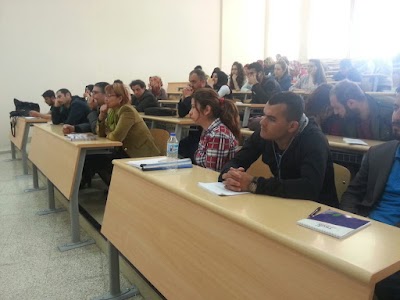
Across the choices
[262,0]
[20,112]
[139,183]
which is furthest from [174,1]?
[139,183]

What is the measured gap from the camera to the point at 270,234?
967 millimetres

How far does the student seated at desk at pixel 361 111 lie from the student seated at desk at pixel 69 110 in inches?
107

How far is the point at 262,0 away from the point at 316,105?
298 inches

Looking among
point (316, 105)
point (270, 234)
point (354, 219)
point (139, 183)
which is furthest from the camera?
point (316, 105)

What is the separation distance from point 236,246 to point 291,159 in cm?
74

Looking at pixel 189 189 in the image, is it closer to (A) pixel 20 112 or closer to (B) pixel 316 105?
(B) pixel 316 105

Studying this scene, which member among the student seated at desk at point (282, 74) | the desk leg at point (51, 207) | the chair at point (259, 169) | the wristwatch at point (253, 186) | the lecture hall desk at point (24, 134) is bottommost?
the desk leg at point (51, 207)

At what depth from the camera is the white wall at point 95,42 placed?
6.69 m

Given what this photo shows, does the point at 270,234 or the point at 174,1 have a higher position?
the point at 174,1

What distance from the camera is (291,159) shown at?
169 cm

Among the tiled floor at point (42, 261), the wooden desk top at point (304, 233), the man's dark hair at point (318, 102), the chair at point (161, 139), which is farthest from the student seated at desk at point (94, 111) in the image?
the wooden desk top at point (304, 233)

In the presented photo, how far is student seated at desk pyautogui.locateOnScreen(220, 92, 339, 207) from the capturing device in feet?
4.61

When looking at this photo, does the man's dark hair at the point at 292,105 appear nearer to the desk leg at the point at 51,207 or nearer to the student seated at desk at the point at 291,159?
the student seated at desk at the point at 291,159

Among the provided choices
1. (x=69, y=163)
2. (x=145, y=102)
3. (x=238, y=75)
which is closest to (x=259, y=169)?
(x=69, y=163)
